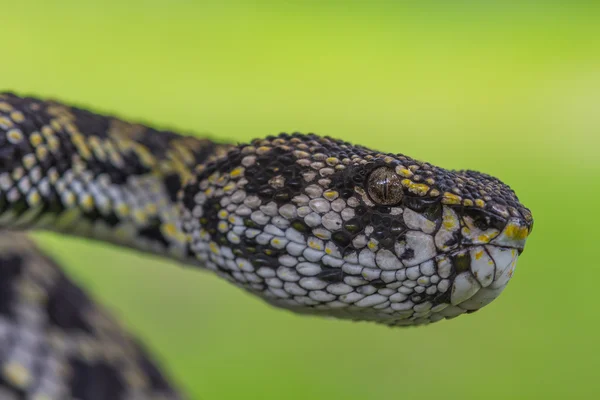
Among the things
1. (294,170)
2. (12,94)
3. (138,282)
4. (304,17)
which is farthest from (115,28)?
(294,170)

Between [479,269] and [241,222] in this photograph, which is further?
[241,222]

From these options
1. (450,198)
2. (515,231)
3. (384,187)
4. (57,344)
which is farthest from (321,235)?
(57,344)

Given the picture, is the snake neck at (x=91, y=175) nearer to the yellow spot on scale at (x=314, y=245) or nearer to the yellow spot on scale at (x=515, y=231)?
the yellow spot on scale at (x=314, y=245)

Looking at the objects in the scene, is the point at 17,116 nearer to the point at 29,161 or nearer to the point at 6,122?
the point at 6,122

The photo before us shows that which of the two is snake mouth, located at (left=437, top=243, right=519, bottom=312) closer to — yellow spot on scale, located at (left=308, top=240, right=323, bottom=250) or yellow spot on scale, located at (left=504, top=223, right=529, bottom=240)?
yellow spot on scale, located at (left=504, top=223, right=529, bottom=240)

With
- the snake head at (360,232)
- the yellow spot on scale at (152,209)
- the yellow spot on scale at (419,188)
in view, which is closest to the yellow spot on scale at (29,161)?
the yellow spot on scale at (152,209)

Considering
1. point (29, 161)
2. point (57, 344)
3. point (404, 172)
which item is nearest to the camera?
point (404, 172)

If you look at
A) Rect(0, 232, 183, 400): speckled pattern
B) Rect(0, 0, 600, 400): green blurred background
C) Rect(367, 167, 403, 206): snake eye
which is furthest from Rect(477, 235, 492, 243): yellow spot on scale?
Rect(0, 0, 600, 400): green blurred background
